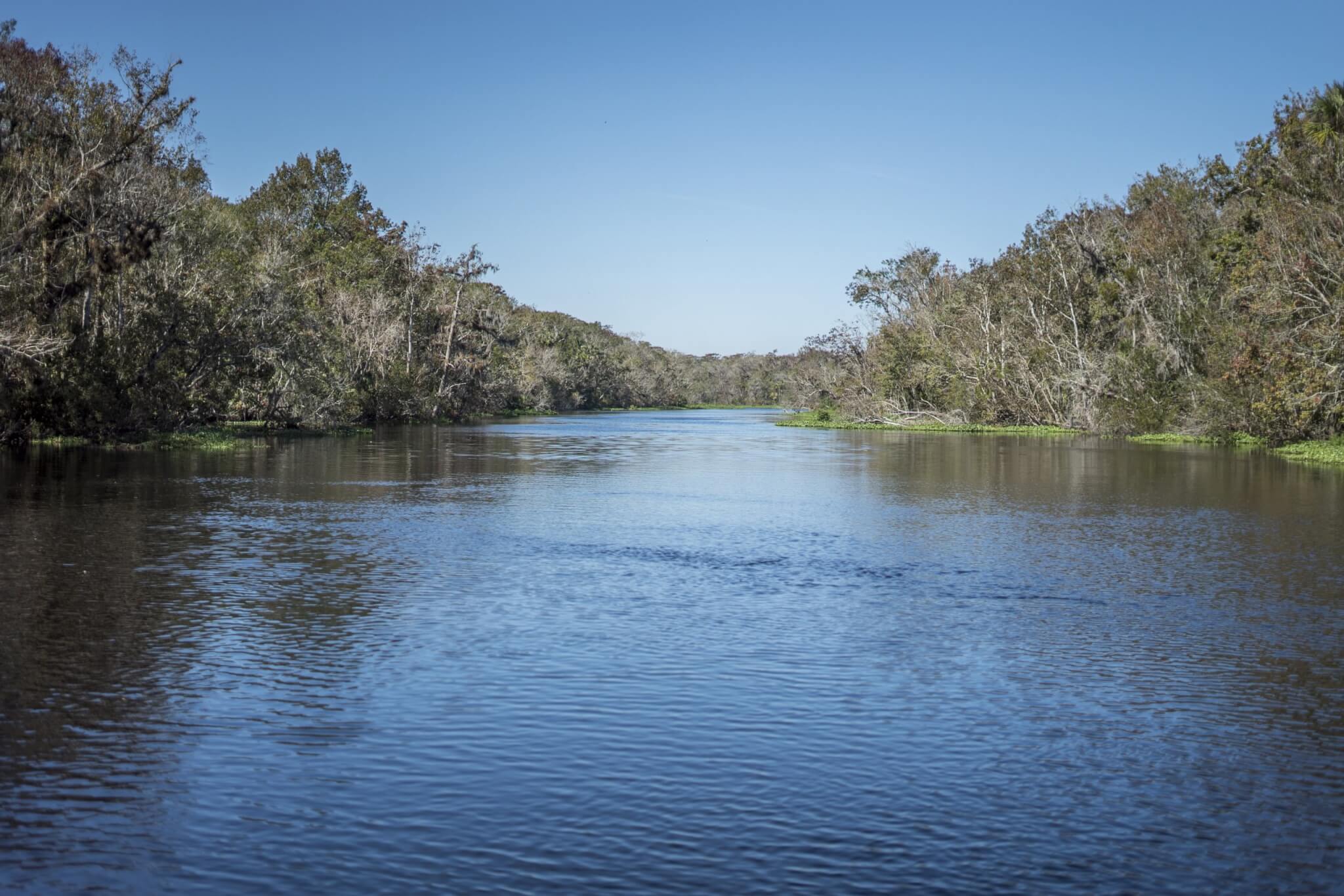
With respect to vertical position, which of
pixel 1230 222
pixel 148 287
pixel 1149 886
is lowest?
pixel 1149 886

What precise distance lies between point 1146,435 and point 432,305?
5322cm

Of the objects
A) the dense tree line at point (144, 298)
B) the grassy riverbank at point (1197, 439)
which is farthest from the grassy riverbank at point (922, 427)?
the dense tree line at point (144, 298)

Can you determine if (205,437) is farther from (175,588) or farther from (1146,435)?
(1146,435)

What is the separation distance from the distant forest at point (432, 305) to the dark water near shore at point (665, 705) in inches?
802

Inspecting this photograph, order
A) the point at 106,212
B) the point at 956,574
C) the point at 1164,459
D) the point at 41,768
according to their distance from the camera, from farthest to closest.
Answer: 1. the point at 1164,459
2. the point at 106,212
3. the point at 956,574
4. the point at 41,768

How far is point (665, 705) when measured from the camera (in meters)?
11.1

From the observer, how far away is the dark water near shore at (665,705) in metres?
7.57

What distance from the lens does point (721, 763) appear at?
938 cm

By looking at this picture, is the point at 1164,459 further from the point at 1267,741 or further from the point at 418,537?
the point at 1267,741

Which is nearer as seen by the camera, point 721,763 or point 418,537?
point 721,763

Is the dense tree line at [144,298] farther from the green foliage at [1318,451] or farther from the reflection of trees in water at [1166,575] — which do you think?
the green foliage at [1318,451]

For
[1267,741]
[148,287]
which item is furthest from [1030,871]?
[148,287]

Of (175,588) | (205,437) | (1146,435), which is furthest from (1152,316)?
(175,588)

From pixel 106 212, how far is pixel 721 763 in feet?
133
